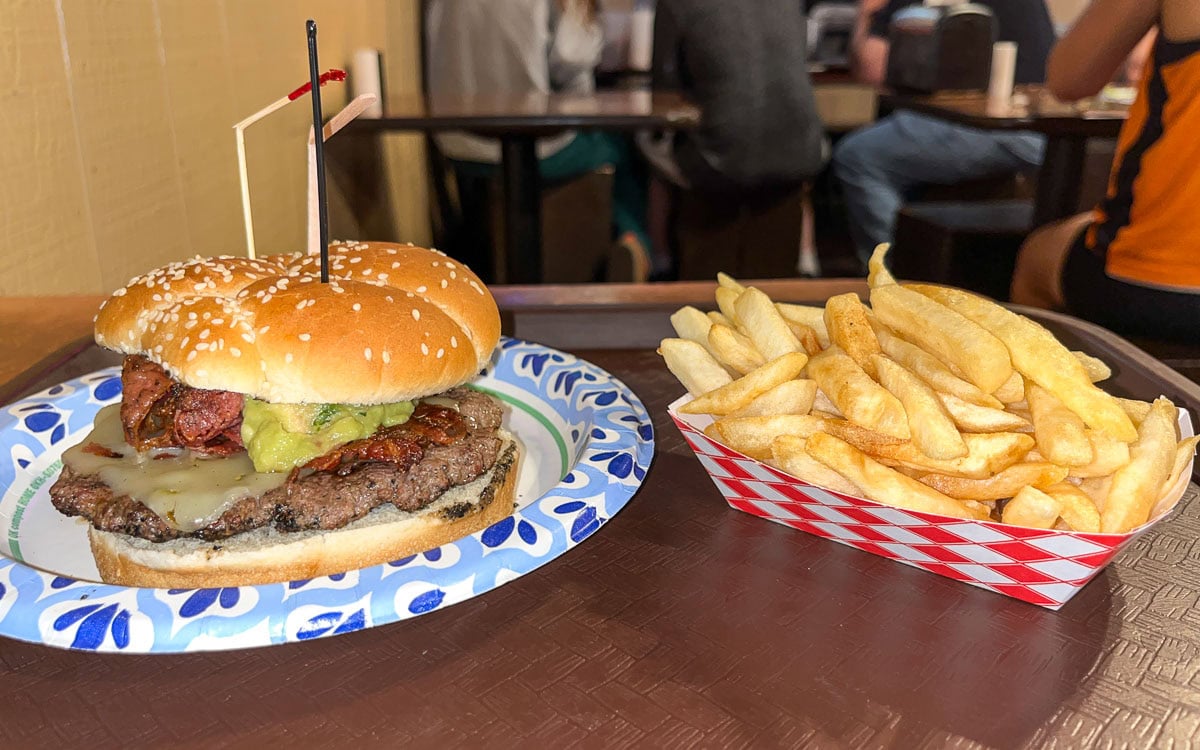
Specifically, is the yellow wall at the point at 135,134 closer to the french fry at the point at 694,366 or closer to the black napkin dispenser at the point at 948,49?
the french fry at the point at 694,366

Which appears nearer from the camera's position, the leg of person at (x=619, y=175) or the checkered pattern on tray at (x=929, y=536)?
the checkered pattern on tray at (x=929, y=536)

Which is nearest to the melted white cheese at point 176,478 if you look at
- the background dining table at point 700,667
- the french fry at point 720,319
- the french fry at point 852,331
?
the background dining table at point 700,667

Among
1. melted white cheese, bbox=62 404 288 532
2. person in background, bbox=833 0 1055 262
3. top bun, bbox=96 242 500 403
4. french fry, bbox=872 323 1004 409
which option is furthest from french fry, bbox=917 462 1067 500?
person in background, bbox=833 0 1055 262

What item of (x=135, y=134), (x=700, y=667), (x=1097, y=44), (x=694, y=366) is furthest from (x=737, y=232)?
(x=700, y=667)

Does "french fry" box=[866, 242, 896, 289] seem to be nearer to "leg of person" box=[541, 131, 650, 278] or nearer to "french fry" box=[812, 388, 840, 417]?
"french fry" box=[812, 388, 840, 417]

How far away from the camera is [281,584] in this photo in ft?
3.02

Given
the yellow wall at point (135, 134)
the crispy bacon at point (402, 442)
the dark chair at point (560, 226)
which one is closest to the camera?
the crispy bacon at point (402, 442)

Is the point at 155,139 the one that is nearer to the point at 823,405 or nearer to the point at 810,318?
the point at 810,318

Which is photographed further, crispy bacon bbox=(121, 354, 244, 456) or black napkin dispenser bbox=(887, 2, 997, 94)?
black napkin dispenser bbox=(887, 2, 997, 94)

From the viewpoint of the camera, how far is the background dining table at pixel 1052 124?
3.93 m

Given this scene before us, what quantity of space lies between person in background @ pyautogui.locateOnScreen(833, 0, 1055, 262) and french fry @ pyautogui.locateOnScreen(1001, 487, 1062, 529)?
4896 millimetres

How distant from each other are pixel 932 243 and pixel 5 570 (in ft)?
13.3

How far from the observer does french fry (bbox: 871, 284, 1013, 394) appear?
1.05 meters

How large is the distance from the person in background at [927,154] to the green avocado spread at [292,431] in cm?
485
